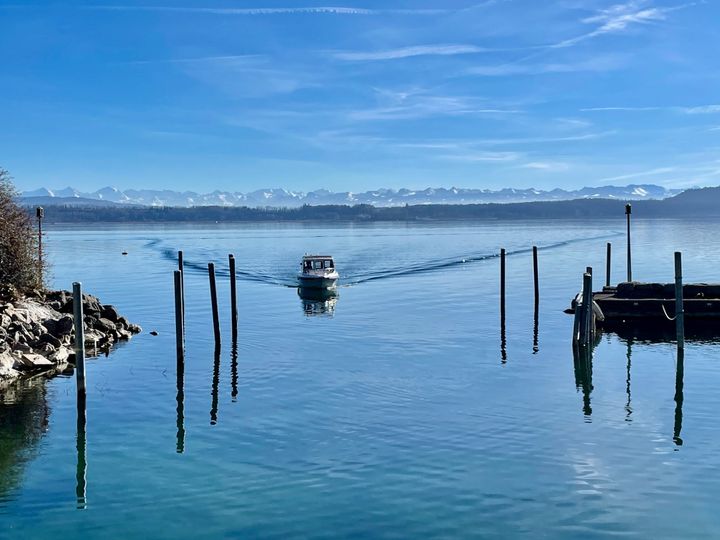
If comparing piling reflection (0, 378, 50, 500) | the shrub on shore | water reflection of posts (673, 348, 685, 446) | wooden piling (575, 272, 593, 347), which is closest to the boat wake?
the shrub on shore

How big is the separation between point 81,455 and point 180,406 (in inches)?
173

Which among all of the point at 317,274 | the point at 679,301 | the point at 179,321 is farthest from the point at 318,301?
the point at 679,301

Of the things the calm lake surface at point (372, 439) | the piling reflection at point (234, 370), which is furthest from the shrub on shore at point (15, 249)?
the piling reflection at point (234, 370)

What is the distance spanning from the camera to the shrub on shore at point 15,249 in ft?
105

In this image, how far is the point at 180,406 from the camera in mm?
21719

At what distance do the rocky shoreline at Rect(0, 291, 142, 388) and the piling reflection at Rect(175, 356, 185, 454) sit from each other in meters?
3.93

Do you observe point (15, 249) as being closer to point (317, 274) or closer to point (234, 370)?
point (234, 370)

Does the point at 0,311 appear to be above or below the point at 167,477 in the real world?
above

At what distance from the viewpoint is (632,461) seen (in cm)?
1655

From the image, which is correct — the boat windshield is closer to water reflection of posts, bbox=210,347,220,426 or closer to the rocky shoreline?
the rocky shoreline

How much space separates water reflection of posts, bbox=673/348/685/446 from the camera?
18625 mm

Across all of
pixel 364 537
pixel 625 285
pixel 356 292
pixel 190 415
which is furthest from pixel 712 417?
pixel 356 292

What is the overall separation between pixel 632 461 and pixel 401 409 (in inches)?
243

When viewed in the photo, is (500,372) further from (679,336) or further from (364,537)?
(364,537)
